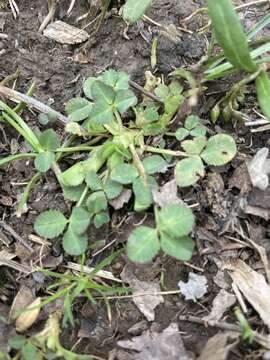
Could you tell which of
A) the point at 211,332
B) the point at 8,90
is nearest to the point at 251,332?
the point at 211,332

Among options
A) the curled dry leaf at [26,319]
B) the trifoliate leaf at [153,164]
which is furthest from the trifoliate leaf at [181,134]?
the curled dry leaf at [26,319]

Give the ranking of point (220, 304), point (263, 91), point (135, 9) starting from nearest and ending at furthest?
point (220, 304) < point (263, 91) < point (135, 9)

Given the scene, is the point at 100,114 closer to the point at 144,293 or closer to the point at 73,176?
the point at 73,176

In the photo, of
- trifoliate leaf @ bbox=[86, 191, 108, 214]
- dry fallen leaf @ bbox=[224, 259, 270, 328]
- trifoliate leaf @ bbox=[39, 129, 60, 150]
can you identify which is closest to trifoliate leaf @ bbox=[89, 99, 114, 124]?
trifoliate leaf @ bbox=[39, 129, 60, 150]

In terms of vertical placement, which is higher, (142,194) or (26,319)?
(142,194)

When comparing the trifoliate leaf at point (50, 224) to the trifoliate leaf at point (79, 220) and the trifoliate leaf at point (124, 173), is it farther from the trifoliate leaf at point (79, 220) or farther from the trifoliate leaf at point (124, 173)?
the trifoliate leaf at point (124, 173)

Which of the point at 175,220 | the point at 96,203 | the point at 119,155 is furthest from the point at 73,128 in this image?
the point at 175,220

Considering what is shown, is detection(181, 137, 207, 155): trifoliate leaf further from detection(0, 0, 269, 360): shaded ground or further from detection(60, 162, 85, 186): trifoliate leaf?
detection(60, 162, 85, 186): trifoliate leaf
